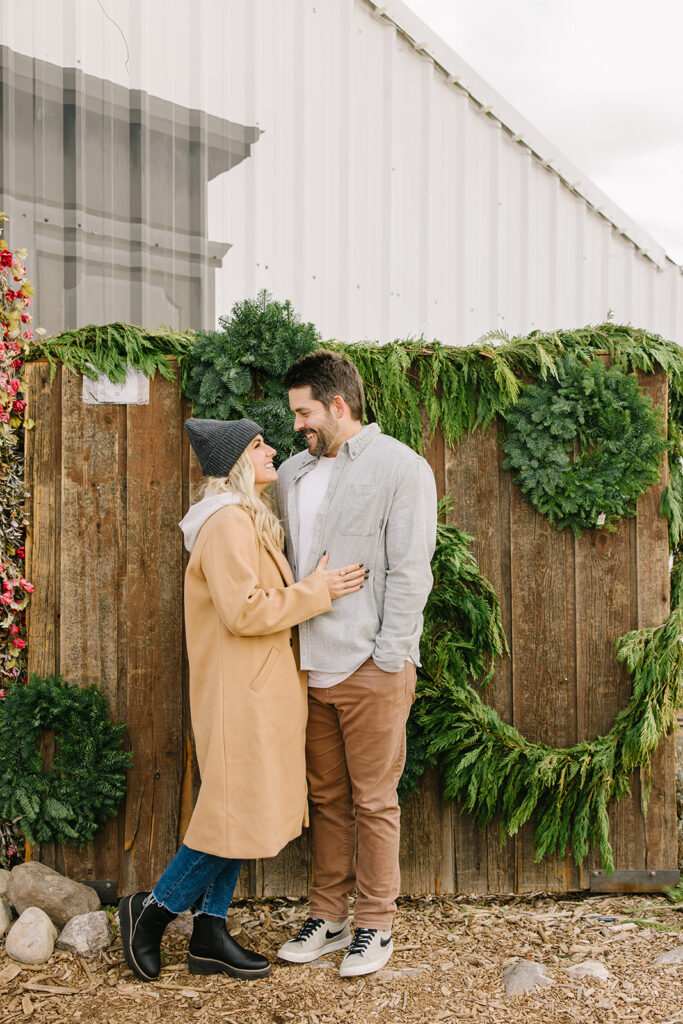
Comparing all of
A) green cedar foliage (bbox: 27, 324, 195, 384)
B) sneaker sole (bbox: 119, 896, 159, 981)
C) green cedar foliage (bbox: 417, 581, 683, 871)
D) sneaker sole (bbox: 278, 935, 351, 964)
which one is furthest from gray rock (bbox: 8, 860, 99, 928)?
green cedar foliage (bbox: 27, 324, 195, 384)

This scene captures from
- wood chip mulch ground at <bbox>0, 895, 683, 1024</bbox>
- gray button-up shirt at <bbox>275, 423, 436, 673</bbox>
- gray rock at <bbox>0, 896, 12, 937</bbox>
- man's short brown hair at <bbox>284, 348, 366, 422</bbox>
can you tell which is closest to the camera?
wood chip mulch ground at <bbox>0, 895, 683, 1024</bbox>

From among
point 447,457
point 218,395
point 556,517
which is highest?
point 218,395

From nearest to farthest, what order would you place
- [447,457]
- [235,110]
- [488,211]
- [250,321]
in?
1. [250,321]
2. [447,457]
3. [235,110]
4. [488,211]

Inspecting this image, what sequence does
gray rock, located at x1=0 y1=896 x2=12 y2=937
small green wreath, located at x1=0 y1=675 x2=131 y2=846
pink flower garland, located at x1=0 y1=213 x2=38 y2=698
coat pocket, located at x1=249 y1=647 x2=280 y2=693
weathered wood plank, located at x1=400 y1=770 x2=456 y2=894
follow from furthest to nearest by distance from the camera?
weathered wood plank, located at x1=400 y1=770 x2=456 y2=894 < pink flower garland, located at x1=0 y1=213 x2=38 y2=698 < small green wreath, located at x1=0 y1=675 x2=131 y2=846 < gray rock, located at x1=0 y1=896 x2=12 y2=937 < coat pocket, located at x1=249 y1=647 x2=280 y2=693

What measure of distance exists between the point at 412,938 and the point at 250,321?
2.62 m

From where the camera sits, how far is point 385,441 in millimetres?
2754

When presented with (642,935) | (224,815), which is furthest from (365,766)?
(642,935)

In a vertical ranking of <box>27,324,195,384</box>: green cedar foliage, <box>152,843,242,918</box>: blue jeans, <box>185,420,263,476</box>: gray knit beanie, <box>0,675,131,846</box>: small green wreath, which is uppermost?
<box>27,324,195,384</box>: green cedar foliage

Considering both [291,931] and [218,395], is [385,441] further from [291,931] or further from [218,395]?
[291,931]

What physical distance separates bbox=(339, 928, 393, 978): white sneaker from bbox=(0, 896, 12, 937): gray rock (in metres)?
1.36

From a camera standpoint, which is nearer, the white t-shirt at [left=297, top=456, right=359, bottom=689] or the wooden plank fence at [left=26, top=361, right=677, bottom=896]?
the white t-shirt at [left=297, top=456, right=359, bottom=689]

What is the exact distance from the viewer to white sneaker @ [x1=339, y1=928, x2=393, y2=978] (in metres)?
2.56

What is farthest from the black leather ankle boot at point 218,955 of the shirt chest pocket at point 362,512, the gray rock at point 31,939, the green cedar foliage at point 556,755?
the shirt chest pocket at point 362,512

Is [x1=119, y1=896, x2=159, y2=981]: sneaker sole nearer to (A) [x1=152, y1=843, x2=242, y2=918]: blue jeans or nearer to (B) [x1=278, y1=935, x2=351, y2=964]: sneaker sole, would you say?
(A) [x1=152, y1=843, x2=242, y2=918]: blue jeans
